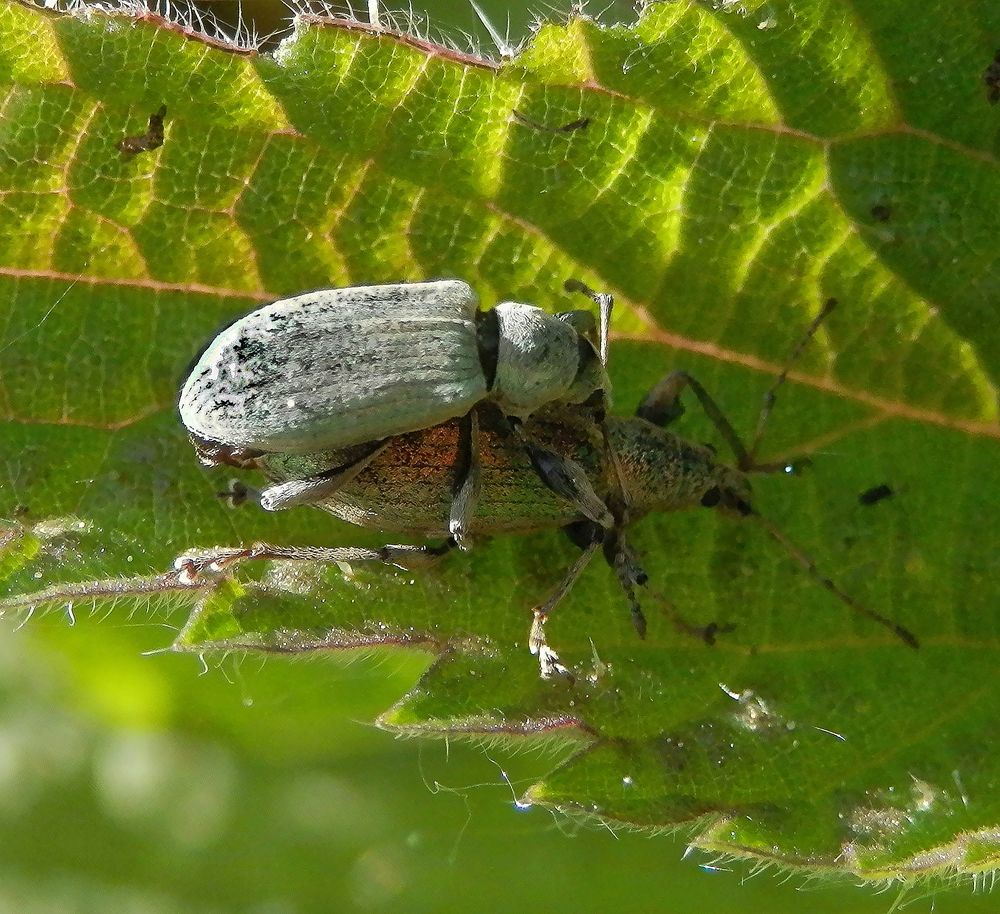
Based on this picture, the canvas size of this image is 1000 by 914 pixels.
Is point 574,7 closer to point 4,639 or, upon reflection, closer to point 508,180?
point 508,180

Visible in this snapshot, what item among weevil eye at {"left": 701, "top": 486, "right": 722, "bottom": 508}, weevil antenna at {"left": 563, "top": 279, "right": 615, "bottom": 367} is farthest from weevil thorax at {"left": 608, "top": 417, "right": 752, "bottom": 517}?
weevil antenna at {"left": 563, "top": 279, "right": 615, "bottom": 367}

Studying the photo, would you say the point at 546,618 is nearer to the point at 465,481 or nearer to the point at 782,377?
the point at 465,481

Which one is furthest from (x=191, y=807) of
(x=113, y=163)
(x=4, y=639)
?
(x=113, y=163)

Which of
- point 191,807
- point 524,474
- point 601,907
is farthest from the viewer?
point 191,807

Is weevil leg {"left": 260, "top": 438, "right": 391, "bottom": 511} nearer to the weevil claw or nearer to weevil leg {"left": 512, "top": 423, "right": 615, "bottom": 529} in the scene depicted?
weevil leg {"left": 512, "top": 423, "right": 615, "bottom": 529}

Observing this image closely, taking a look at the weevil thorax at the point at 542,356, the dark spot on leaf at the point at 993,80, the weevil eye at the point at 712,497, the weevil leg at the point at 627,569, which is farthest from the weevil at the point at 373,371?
the dark spot on leaf at the point at 993,80

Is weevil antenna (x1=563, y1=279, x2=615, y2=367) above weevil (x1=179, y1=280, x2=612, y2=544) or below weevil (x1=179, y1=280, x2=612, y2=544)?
above

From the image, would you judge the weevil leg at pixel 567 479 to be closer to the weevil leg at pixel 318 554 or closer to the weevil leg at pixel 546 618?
the weevil leg at pixel 546 618
